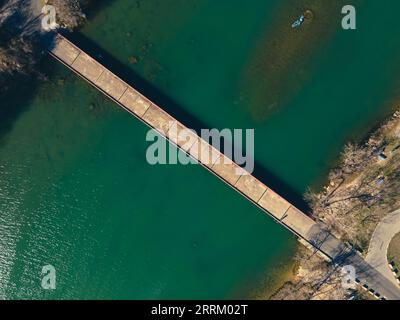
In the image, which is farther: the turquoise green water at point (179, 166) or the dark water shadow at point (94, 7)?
the turquoise green water at point (179, 166)

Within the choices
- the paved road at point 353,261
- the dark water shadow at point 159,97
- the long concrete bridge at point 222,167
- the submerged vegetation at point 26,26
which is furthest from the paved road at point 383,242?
the submerged vegetation at point 26,26

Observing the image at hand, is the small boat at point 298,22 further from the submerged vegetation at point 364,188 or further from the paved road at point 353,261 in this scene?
the paved road at point 353,261

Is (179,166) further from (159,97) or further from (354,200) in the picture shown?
(354,200)

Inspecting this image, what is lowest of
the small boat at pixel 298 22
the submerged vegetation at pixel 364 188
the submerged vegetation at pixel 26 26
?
the submerged vegetation at pixel 364 188

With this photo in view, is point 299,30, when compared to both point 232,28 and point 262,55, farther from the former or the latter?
point 232,28

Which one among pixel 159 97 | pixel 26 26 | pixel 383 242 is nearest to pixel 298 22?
pixel 159 97

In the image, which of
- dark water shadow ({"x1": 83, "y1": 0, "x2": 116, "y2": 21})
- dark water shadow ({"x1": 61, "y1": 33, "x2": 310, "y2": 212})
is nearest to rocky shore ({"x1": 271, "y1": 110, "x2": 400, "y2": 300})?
dark water shadow ({"x1": 61, "y1": 33, "x2": 310, "y2": 212})

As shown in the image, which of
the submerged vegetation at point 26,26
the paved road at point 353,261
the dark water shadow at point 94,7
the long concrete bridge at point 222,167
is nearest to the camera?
the submerged vegetation at point 26,26
